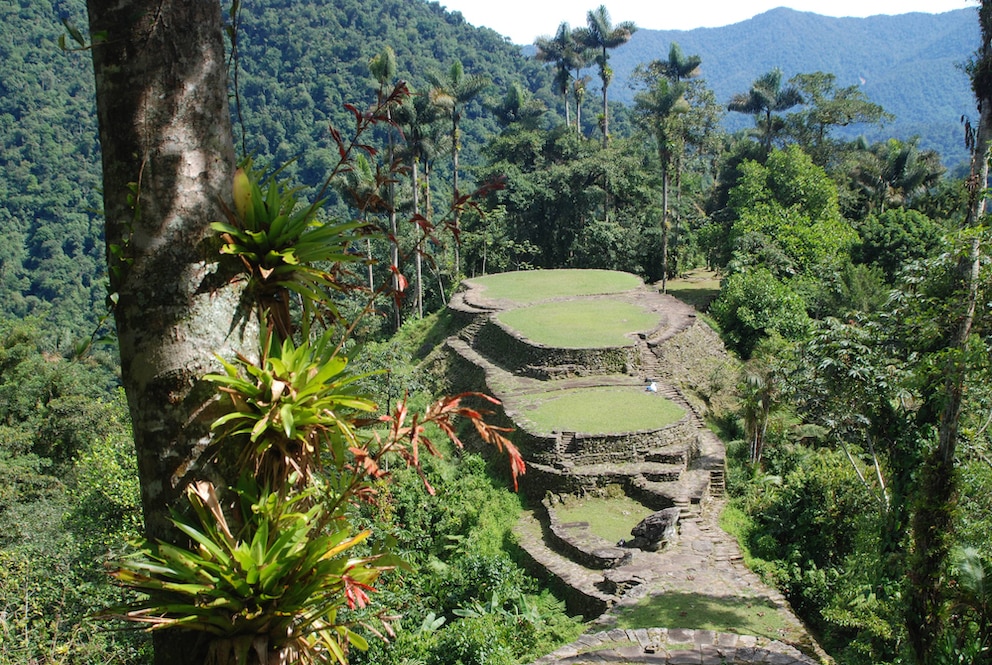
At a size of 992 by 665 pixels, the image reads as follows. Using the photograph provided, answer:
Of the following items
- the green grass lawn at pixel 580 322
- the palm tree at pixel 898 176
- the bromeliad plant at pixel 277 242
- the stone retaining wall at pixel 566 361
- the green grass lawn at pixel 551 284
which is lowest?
the stone retaining wall at pixel 566 361

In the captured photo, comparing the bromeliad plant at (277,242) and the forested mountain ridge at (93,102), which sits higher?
the forested mountain ridge at (93,102)

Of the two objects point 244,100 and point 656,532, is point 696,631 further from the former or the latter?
point 244,100

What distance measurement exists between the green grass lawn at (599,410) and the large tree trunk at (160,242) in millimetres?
10078

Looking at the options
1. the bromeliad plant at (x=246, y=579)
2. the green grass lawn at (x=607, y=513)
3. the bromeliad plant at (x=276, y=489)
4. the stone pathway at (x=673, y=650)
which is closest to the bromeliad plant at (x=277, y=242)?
the bromeliad plant at (x=276, y=489)

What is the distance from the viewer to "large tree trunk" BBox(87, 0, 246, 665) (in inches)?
69.9

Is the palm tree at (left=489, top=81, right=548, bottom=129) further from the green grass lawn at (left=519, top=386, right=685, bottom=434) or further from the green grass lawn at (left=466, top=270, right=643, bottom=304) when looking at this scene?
the green grass lawn at (left=519, top=386, right=685, bottom=434)

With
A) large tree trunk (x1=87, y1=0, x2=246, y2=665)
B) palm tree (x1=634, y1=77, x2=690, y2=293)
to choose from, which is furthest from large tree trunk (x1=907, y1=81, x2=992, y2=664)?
palm tree (x1=634, y1=77, x2=690, y2=293)

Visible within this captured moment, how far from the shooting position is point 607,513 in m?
10.8

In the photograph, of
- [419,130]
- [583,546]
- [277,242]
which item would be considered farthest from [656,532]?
[419,130]

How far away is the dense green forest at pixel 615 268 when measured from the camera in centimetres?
670

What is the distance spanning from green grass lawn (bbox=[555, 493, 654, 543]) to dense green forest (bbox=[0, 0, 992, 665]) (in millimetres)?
929

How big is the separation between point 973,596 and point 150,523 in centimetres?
610

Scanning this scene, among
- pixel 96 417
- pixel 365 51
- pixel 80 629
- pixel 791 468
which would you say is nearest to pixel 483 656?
pixel 80 629

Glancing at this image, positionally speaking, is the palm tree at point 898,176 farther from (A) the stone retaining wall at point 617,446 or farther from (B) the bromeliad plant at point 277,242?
(B) the bromeliad plant at point 277,242
